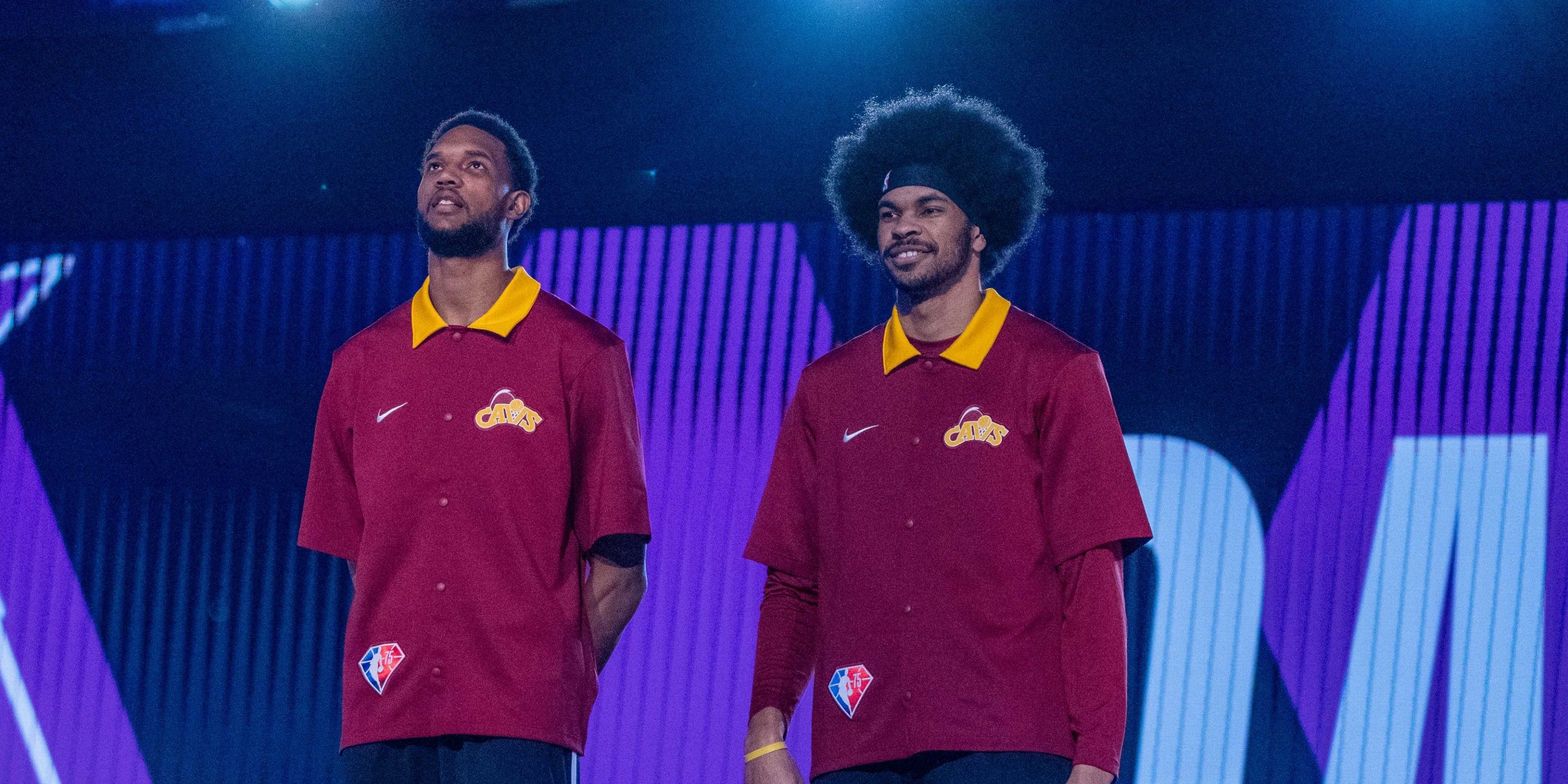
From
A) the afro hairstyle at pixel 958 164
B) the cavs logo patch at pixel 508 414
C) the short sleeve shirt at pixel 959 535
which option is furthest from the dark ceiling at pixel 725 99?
the cavs logo patch at pixel 508 414

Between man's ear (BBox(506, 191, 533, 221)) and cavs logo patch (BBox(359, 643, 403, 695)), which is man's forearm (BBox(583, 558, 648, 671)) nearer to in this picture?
cavs logo patch (BBox(359, 643, 403, 695))

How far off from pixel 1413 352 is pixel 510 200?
8.03 feet

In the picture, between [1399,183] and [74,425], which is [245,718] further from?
[1399,183]

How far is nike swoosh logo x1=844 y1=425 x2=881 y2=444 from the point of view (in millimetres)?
2232

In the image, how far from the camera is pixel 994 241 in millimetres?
2426

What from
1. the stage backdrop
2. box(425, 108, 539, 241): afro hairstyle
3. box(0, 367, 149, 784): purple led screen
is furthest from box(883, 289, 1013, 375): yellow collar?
box(0, 367, 149, 784): purple led screen

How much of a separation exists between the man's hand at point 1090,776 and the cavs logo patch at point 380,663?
92 centimetres

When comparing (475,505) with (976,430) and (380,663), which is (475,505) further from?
(976,430)

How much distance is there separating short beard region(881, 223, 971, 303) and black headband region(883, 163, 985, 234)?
0.20 ft

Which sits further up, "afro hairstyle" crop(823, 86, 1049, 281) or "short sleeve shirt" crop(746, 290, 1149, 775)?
"afro hairstyle" crop(823, 86, 1049, 281)

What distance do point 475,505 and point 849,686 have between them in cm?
58

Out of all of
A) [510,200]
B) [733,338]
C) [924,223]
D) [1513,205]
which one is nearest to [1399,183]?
[1513,205]

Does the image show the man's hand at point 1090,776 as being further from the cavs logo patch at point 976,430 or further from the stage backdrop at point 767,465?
the stage backdrop at point 767,465

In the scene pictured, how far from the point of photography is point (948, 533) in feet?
6.91
